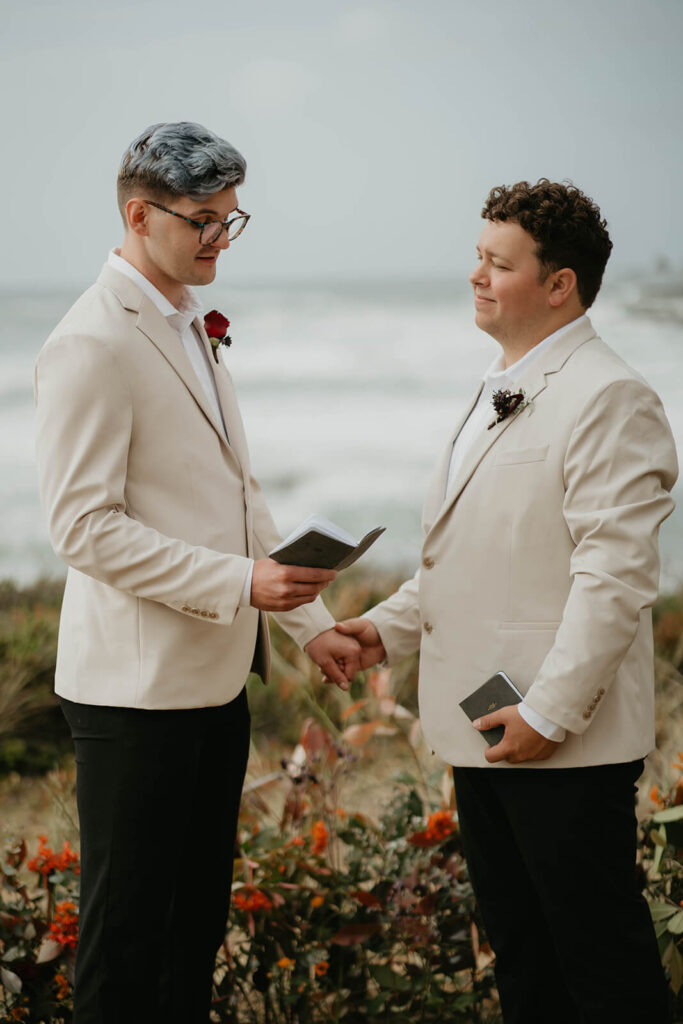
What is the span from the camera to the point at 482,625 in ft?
6.41

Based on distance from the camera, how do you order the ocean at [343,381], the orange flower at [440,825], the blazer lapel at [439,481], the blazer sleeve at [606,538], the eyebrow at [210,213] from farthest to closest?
the ocean at [343,381] < the orange flower at [440,825] < the blazer lapel at [439,481] < the eyebrow at [210,213] < the blazer sleeve at [606,538]

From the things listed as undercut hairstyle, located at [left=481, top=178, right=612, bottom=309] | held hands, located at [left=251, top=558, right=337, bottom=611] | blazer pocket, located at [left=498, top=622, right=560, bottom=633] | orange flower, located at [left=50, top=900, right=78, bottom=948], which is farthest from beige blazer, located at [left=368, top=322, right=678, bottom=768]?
orange flower, located at [left=50, top=900, right=78, bottom=948]

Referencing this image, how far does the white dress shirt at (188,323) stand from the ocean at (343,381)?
3.45m

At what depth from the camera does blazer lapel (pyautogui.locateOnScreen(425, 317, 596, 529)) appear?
193cm

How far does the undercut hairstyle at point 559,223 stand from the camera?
6.28 feet

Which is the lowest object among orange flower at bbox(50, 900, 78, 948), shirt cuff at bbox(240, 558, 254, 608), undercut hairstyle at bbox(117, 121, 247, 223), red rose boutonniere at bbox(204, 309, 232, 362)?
orange flower at bbox(50, 900, 78, 948)

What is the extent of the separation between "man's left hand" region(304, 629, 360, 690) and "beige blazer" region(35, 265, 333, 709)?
0.41 m

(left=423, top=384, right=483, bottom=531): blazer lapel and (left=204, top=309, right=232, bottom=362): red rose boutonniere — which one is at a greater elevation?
A: (left=204, top=309, right=232, bottom=362): red rose boutonniere

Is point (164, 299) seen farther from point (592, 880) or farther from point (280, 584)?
point (592, 880)

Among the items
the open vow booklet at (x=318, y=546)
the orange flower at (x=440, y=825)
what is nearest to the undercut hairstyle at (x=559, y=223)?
the open vow booklet at (x=318, y=546)

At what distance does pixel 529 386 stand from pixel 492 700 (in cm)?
61

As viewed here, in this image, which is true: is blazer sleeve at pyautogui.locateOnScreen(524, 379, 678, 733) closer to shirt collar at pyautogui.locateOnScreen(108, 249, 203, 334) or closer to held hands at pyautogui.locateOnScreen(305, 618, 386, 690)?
held hands at pyautogui.locateOnScreen(305, 618, 386, 690)

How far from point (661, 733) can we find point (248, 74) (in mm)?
4112

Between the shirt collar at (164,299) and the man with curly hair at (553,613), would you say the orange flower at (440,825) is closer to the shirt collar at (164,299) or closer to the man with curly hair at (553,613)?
the man with curly hair at (553,613)
